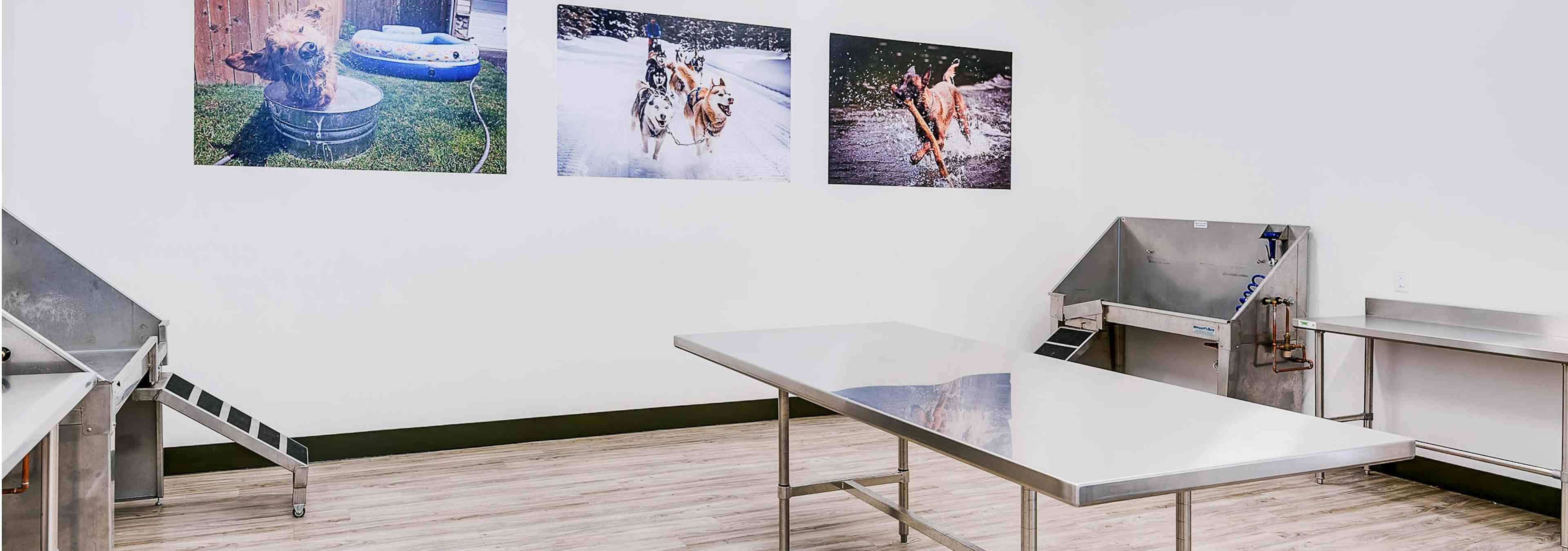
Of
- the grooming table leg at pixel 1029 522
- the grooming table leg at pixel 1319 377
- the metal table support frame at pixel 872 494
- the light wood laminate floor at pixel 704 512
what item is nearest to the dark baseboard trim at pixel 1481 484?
the light wood laminate floor at pixel 704 512

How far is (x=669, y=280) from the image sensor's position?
5516 mm

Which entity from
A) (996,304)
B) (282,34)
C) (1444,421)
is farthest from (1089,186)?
(282,34)

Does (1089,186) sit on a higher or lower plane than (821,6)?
lower

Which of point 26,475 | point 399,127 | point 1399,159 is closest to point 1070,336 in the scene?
point 1399,159

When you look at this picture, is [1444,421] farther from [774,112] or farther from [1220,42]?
[774,112]

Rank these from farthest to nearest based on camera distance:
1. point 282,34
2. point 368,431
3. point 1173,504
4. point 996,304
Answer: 1. point 996,304
2. point 368,431
3. point 282,34
4. point 1173,504

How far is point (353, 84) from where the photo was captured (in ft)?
15.6

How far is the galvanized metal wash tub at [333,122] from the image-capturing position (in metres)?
4.62

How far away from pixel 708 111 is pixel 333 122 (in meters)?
1.92

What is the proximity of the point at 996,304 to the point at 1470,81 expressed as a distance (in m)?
2.82

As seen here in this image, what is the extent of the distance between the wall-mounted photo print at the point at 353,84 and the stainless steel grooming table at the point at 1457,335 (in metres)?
4.10

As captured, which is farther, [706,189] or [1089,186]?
[1089,186]

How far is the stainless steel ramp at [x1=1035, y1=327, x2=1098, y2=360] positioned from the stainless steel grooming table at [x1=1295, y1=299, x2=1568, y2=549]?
47.6 inches

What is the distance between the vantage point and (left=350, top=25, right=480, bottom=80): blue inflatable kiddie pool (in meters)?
4.77
